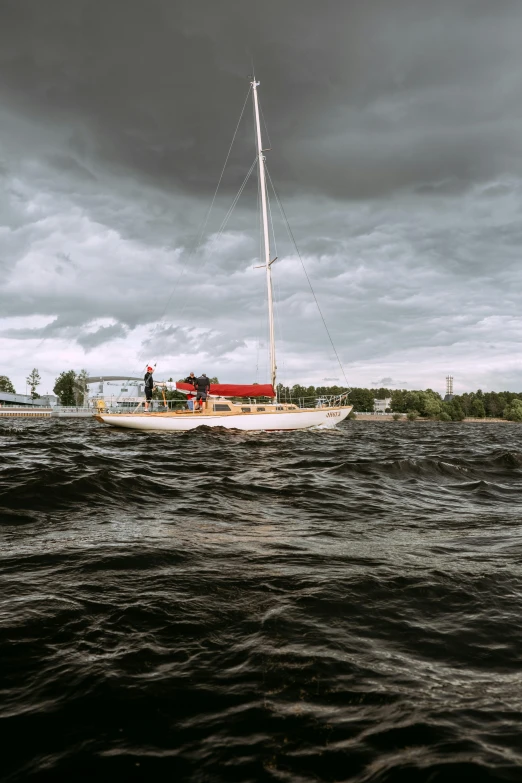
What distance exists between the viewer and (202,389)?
27438 mm

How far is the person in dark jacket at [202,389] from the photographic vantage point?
27062mm

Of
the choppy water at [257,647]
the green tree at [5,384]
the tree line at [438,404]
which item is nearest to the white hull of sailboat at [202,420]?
the choppy water at [257,647]

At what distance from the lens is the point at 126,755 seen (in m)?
2.13

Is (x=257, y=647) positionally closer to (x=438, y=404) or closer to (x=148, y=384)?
(x=148, y=384)

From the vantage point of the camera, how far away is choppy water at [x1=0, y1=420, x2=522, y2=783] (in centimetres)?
215

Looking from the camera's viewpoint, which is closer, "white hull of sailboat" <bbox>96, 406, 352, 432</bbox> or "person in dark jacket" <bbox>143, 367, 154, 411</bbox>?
"white hull of sailboat" <bbox>96, 406, 352, 432</bbox>

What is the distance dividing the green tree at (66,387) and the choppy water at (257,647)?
425ft

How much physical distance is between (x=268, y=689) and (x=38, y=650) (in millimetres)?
1409

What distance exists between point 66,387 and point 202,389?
4577 inches

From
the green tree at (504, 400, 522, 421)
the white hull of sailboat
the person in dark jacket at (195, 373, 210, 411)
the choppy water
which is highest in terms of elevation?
the person in dark jacket at (195, 373, 210, 411)

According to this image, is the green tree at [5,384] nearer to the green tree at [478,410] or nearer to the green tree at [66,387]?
the green tree at [66,387]

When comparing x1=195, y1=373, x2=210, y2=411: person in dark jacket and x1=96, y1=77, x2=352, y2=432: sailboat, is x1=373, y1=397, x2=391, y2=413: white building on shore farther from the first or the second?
x1=195, y1=373, x2=210, y2=411: person in dark jacket

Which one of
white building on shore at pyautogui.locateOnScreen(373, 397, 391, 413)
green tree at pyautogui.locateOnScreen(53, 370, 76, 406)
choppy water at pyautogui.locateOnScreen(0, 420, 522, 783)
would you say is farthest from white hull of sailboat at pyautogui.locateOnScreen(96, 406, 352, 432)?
white building on shore at pyautogui.locateOnScreen(373, 397, 391, 413)

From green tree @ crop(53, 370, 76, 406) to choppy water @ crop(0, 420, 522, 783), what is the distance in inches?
5101
